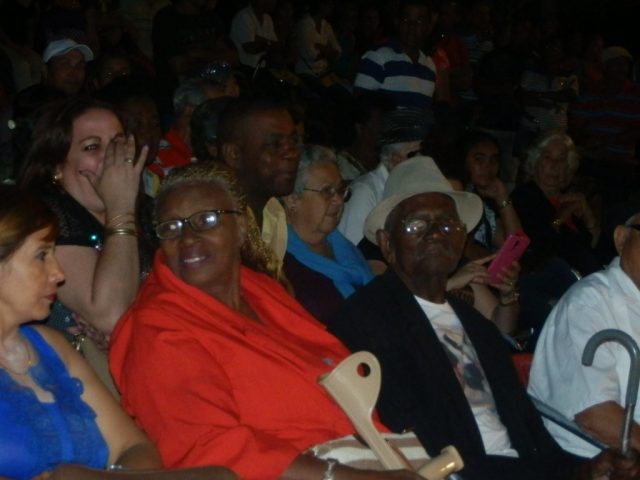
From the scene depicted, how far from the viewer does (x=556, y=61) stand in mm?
11922

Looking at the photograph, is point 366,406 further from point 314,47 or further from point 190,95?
point 314,47

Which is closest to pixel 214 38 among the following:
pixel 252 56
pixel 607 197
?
pixel 252 56

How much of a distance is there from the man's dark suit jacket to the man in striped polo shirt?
450 centimetres

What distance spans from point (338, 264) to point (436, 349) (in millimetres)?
1005

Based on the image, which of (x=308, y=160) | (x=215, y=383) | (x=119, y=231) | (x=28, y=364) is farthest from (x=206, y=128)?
(x=28, y=364)

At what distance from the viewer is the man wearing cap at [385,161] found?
19.5ft

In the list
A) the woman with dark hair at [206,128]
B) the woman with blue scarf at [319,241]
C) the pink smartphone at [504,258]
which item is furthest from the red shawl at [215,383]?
the woman with dark hair at [206,128]

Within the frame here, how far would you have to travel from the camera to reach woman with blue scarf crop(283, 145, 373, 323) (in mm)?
4695

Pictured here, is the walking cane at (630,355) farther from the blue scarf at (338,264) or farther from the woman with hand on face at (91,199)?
the woman with hand on face at (91,199)

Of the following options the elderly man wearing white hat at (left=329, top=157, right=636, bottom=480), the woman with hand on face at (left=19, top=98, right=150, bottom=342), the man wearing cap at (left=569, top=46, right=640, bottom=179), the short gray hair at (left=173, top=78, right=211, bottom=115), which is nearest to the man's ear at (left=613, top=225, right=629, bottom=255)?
the elderly man wearing white hat at (left=329, top=157, right=636, bottom=480)

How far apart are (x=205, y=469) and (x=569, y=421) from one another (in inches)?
66.0

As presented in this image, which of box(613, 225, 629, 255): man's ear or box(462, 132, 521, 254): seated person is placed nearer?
box(613, 225, 629, 255): man's ear

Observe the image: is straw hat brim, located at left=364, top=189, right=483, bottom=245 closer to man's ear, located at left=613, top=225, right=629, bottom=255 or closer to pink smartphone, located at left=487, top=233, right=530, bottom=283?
pink smartphone, located at left=487, top=233, right=530, bottom=283

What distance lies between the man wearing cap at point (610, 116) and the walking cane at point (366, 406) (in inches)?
320
